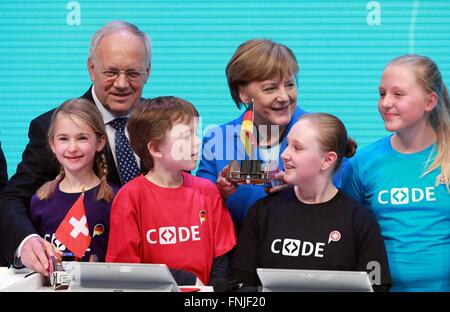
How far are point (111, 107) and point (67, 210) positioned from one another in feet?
1.51

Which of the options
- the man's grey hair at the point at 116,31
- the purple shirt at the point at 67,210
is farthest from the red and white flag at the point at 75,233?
the man's grey hair at the point at 116,31

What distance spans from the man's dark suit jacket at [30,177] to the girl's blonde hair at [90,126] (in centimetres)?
8

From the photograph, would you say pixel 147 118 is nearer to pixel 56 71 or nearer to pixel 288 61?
pixel 288 61

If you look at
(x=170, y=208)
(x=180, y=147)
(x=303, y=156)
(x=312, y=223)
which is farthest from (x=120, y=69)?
(x=312, y=223)

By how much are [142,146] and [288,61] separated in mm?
552

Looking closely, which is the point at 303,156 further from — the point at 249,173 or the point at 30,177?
the point at 30,177

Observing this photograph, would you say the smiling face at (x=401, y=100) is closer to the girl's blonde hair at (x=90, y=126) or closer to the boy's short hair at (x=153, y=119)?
the boy's short hair at (x=153, y=119)

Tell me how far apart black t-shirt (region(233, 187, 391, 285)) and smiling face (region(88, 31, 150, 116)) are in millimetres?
691

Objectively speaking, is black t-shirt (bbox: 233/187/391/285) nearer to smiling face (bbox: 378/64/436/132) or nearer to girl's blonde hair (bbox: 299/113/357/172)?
girl's blonde hair (bbox: 299/113/357/172)

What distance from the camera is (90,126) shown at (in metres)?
2.74

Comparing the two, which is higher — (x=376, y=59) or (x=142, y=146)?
(x=376, y=59)

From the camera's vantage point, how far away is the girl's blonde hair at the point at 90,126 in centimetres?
272

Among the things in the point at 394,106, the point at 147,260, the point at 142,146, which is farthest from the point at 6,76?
the point at 394,106

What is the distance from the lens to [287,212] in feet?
8.26
